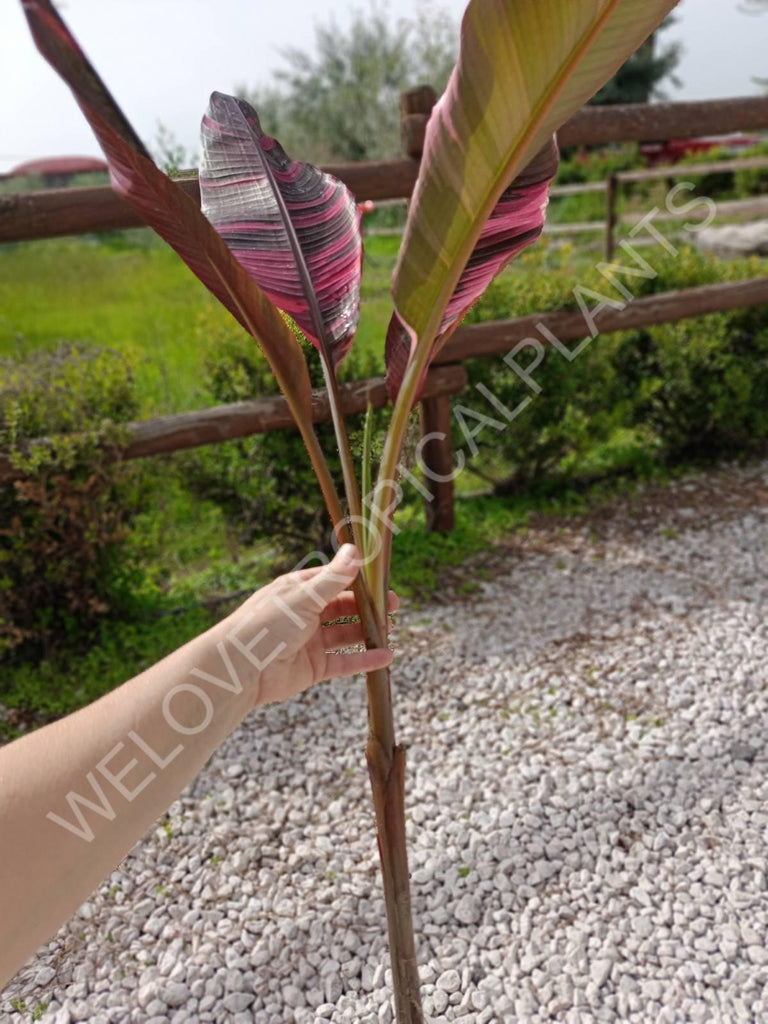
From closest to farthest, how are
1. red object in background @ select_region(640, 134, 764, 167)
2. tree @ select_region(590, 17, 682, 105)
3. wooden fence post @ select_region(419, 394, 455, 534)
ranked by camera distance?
wooden fence post @ select_region(419, 394, 455, 534)
red object in background @ select_region(640, 134, 764, 167)
tree @ select_region(590, 17, 682, 105)

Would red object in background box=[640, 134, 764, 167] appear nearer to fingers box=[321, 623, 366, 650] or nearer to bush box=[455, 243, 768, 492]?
bush box=[455, 243, 768, 492]

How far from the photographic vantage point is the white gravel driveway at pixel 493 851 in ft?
4.99

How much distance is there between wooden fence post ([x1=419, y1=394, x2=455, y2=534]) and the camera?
3139mm

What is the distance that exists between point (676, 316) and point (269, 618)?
10.6ft

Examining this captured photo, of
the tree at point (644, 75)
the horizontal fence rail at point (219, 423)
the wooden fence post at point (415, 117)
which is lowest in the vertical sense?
the horizontal fence rail at point (219, 423)

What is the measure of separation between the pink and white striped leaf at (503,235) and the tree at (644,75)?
23.0 meters

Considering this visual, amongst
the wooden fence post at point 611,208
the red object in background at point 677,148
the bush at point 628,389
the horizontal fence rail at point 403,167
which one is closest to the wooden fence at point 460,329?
the horizontal fence rail at point 403,167

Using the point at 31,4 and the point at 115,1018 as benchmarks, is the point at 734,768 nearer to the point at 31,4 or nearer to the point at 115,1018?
the point at 115,1018

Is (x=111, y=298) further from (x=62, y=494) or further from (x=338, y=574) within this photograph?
(x=338, y=574)

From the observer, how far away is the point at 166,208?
2.45 feet

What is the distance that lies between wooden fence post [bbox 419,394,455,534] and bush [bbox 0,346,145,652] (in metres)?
1.11

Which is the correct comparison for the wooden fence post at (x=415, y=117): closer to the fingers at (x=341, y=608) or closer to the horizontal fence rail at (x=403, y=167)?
the horizontal fence rail at (x=403, y=167)

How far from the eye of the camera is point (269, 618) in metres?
0.90

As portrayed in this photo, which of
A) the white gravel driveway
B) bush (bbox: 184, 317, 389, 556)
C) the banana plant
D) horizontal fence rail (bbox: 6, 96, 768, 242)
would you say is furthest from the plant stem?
horizontal fence rail (bbox: 6, 96, 768, 242)
